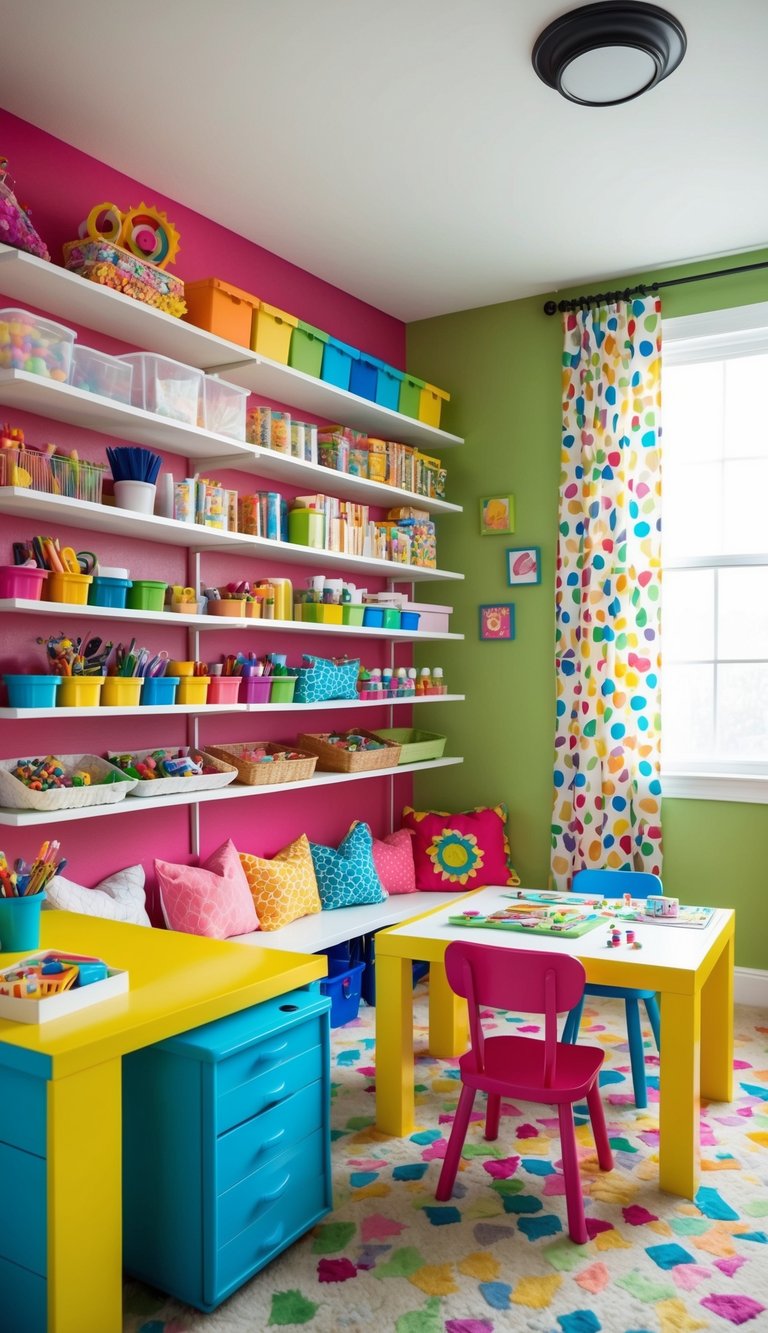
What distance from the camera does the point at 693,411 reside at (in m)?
4.14

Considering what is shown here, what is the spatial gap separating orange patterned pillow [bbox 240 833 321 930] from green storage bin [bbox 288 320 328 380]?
1.78 metres

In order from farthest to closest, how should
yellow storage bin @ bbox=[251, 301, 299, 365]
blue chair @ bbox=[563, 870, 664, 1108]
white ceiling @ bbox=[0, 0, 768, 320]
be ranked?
1. yellow storage bin @ bbox=[251, 301, 299, 365]
2. blue chair @ bbox=[563, 870, 664, 1108]
3. white ceiling @ bbox=[0, 0, 768, 320]

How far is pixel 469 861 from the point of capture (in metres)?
4.25

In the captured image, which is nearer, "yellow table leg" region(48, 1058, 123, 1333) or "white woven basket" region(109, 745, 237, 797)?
"yellow table leg" region(48, 1058, 123, 1333)

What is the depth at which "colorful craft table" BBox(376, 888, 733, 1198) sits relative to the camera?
2.38m

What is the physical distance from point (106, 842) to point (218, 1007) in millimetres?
1227

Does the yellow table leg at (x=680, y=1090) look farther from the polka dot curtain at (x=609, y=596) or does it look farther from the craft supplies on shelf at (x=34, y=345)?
the craft supplies on shelf at (x=34, y=345)

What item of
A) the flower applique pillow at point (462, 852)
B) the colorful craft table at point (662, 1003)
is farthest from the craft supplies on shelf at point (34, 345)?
the flower applique pillow at point (462, 852)

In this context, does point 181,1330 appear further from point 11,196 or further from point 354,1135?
point 11,196

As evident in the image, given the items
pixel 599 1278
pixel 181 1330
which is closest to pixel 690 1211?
pixel 599 1278

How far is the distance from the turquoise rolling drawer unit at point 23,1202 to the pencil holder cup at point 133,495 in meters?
1.60

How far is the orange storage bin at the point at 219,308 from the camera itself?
125 inches

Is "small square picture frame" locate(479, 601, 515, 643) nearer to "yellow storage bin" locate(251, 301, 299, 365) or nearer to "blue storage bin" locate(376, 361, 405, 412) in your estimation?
"blue storage bin" locate(376, 361, 405, 412)

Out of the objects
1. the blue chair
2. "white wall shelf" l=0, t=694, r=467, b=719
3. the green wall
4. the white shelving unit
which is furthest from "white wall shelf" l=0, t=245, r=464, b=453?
the blue chair
